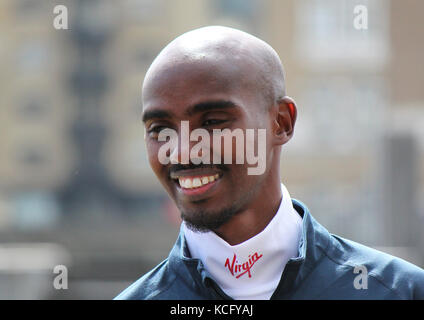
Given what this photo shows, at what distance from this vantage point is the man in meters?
1.73

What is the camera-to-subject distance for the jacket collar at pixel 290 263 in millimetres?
1805

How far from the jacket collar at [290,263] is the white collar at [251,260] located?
0.10 ft

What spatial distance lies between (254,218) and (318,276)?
0.63ft

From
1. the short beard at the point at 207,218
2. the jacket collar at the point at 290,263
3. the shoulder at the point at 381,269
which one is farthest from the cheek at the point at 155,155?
the shoulder at the point at 381,269

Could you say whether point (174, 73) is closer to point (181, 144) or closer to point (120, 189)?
point (181, 144)

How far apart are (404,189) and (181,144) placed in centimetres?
907

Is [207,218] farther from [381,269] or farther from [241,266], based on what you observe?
[381,269]

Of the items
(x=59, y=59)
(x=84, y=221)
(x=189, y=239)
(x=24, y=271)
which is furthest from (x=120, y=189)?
(x=189, y=239)

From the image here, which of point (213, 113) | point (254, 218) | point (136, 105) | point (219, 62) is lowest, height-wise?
point (254, 218)

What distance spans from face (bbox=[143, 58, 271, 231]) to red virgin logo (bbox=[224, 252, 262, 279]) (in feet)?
0.37

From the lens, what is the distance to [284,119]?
6.18 feet

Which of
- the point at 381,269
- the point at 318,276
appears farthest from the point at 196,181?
the point at 381,269

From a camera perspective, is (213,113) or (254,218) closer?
(213,113)

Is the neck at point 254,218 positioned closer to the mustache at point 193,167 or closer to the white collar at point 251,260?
the white collar at point 251,260
